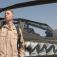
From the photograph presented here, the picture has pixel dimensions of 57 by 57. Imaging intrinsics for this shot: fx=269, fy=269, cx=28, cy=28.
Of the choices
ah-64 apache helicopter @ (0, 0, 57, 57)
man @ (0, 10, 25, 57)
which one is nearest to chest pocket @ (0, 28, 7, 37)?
man @ (0, 10, 25, 57)

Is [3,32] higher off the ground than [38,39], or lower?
higher

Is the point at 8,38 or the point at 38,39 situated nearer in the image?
the point at 8,38

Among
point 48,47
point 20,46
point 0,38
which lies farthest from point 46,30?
point 0,38

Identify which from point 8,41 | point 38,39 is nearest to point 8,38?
point 8,41

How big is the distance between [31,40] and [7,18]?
4.31ft

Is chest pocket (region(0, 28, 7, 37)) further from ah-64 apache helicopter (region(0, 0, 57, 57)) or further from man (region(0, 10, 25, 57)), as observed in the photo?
ah-64 apache helicopter (region(0, 0, 57, 57))

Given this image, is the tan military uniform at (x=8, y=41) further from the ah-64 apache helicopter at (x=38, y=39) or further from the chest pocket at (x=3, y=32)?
the ah-64 apache helicopter at (x=38, y=39)

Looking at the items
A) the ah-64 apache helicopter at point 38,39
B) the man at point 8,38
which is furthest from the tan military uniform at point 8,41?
the ah-64 apache helicopter at point 38,39

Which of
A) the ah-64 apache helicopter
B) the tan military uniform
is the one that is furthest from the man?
the ah-64 apache helicopter

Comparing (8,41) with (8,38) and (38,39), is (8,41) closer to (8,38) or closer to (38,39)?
(8,38)

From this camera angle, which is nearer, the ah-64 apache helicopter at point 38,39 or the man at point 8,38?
the man at point 8,38

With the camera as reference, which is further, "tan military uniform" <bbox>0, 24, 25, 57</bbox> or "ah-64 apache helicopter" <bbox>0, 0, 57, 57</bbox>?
"ah-64 apache helicopter" <bbox>0, 0, 57, 57</bbox>

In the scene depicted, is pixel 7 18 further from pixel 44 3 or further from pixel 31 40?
pixel 31 40

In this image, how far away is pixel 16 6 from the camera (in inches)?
134
